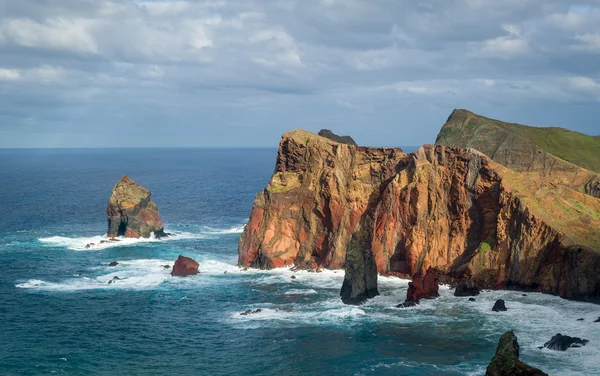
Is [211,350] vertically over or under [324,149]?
under

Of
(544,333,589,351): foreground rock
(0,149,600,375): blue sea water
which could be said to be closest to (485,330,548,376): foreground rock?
(0,149,600,375): blue sea water

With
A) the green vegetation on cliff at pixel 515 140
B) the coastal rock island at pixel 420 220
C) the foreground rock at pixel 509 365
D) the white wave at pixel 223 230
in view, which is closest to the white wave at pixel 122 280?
the coastal rock island at pixel 420 220

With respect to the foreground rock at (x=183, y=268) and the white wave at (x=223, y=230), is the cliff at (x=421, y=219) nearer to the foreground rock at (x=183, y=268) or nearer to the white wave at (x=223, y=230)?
the foreground rock at (x=183, y=268)

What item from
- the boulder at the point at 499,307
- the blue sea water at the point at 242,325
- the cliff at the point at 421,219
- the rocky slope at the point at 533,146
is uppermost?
the rocky slope at the point at 533,146

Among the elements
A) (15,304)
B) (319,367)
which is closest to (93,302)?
(15,304)

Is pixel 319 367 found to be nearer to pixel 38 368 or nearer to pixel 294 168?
pixel 38 368

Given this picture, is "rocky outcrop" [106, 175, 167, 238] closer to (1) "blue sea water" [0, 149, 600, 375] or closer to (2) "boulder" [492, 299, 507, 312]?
(1) "blue sea water" [0, 149, 600, 375]

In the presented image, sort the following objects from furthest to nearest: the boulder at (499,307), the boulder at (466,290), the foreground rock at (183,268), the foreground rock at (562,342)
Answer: the foreground rock at (183,268) → the boulder at (466,290) → the boulder at (499,307) → the foreground rock at (562,342)
